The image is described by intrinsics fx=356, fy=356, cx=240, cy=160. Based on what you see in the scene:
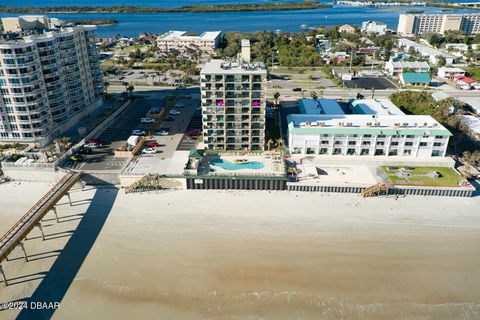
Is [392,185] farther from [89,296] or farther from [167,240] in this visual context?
[89,296]

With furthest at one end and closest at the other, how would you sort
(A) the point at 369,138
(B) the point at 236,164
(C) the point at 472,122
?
(C) the point at 472,122 → (A) the point at 369,138 → (B) the point at 236,164

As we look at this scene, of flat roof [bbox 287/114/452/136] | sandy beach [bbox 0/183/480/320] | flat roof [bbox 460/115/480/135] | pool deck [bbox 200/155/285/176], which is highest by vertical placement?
flat roof [bbox 287/114/452/136]

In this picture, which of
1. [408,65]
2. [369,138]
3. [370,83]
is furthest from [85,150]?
[408,65]

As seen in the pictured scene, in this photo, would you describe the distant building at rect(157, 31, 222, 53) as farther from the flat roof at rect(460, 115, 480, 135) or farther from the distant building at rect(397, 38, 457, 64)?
the flat roof at rect(460, 115, 480, 135)

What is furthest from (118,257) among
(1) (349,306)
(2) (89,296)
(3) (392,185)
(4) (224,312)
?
(3) (392,185)

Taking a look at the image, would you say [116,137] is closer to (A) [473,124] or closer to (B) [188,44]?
(A) [473,124]

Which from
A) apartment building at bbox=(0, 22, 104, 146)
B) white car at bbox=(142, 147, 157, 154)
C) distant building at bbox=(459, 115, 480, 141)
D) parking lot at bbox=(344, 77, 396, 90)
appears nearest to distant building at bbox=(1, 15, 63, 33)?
apartment building at bbox=(0, 22, 104, 146)

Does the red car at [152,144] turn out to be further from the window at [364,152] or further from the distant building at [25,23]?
the window at [364,152]
